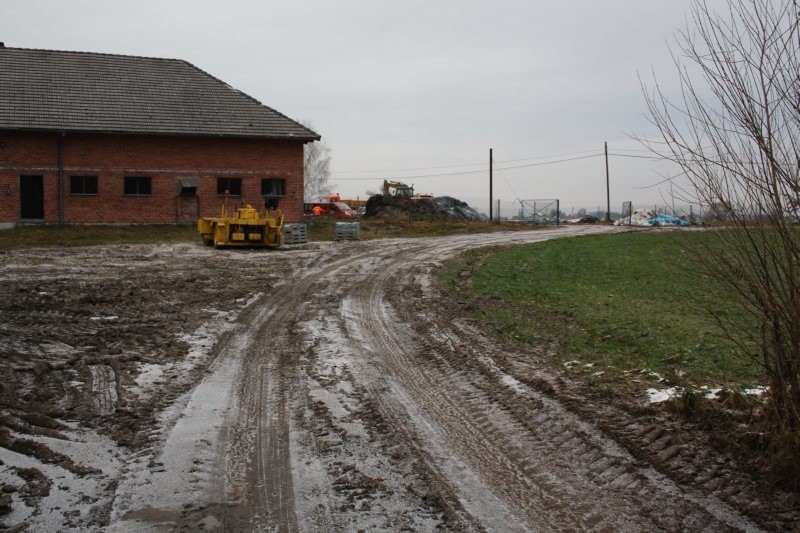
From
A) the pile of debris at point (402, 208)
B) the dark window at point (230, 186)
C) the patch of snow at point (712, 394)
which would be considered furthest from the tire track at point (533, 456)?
the pile of debris at point (402, 208)

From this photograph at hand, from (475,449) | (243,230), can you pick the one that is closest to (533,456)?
(475,449)

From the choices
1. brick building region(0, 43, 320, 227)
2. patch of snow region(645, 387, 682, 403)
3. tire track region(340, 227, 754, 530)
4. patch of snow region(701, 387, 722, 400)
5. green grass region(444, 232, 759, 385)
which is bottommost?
tire track region(340, 227, 754, 530)

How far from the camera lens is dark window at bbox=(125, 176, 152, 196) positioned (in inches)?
1214

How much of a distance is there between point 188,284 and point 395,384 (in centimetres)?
850

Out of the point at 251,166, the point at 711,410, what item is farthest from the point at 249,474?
the point at 251,166

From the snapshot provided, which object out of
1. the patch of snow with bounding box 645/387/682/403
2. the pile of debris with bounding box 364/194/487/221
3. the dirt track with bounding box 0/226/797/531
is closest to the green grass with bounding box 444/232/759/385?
the patch of snow with bounding box 645/387/682/403

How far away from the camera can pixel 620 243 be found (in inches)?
1046

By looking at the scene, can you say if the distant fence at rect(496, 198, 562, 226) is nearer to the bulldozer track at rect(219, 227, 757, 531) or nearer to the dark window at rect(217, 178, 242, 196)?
the dark window at rect(217, 178, 242, 196)

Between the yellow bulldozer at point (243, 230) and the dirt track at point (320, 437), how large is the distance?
465 inches

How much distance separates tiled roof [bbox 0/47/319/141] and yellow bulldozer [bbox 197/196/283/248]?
895cm

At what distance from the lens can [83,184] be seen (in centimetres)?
3025

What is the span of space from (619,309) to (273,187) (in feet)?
78.8

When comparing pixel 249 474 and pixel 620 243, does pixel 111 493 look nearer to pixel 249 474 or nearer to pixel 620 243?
pixel 249 474

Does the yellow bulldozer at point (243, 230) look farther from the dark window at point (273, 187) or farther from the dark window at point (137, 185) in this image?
the dark window at point (273, 187)
